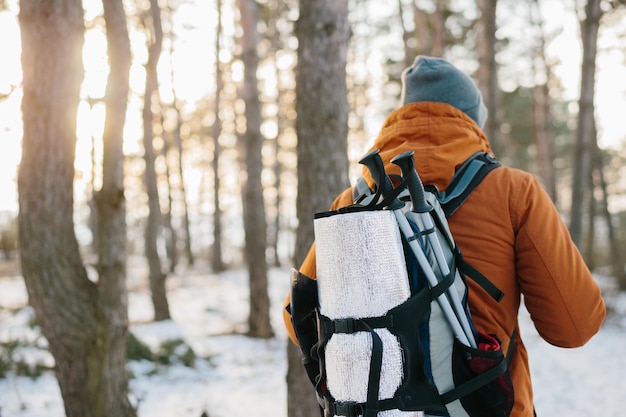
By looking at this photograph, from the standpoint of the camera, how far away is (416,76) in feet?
6.25

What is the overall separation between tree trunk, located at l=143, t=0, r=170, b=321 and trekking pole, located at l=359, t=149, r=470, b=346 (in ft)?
27.7

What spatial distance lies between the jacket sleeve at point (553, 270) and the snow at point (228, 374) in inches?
125

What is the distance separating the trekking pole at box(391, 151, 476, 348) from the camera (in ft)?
4.92

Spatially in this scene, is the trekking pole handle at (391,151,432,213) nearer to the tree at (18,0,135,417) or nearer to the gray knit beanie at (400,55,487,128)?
the gray knit beanie at (400,55,487,128)

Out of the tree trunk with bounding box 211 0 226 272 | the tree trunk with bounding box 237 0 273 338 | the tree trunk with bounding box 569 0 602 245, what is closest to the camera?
the tree trunk with bounding box 237 0 273 338

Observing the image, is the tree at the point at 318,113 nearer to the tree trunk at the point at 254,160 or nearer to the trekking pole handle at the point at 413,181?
the trekking pole handle at the point at 413,181

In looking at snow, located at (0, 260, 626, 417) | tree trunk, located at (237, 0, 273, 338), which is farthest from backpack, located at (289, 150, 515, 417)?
tree trunk, located at (237, 0, 273, 338)

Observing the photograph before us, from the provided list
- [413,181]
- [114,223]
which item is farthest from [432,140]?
[114,223]

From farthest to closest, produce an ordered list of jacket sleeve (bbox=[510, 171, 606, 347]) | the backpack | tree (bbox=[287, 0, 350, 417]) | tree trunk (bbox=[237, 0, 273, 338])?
tree trunk (bbox=[237, 0, 273, 338]), tree (bbox=[287, 0, 350, 417]), jacket sleeve (bbox=[510, 171, 606, 347]), the backpack

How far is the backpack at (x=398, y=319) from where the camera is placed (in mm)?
1432

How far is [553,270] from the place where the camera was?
5.17 feet

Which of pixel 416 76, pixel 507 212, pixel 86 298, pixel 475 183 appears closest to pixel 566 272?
pixel 507 212

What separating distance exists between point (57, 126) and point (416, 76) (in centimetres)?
234

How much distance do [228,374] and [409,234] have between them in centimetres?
569
